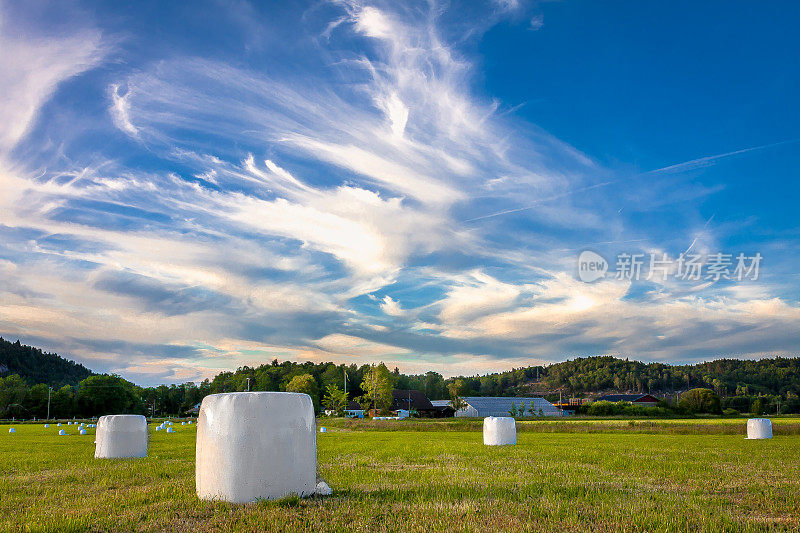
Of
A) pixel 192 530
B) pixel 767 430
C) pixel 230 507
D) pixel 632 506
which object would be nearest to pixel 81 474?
pixel 230 507

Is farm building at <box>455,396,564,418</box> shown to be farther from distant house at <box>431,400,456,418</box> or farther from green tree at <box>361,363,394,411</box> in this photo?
green tree at <box>361,363,394,411</box>

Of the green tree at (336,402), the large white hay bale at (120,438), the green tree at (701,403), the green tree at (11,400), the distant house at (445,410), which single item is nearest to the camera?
the large white hay bale at (120,438)

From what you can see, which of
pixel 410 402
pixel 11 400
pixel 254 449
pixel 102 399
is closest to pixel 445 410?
pixel 410 402

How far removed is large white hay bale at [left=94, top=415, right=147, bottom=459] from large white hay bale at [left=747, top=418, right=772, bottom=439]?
33.6 metres

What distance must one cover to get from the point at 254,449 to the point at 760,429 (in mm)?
35682

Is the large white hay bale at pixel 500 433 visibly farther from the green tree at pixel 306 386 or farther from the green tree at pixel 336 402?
the green tree at pixel 306 386

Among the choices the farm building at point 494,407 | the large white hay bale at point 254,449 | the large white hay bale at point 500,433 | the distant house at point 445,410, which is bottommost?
the distant house at point 445,410

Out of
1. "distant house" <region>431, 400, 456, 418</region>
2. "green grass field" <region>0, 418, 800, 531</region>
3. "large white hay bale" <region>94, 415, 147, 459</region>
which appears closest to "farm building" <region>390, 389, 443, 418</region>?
"distant house" <region>431, 400, 456, 418</region>

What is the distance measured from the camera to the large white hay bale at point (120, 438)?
19.7m

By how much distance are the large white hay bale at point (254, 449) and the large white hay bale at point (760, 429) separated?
3462 centimetres

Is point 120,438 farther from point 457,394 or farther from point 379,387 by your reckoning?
point 457,394

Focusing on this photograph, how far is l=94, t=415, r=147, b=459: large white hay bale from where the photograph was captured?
19.7 metres

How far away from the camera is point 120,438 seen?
65.1ft

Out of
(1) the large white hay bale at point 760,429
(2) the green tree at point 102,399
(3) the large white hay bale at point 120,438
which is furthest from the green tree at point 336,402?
(3) the large white hay bale at point 120,438
